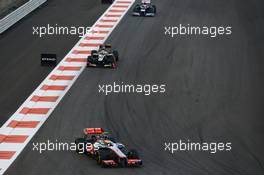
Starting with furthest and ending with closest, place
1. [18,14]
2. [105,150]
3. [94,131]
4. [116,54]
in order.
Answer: [18,14] → [116,54] → [94,131] → [105,150]

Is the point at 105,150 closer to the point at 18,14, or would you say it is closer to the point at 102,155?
the point at 102,155

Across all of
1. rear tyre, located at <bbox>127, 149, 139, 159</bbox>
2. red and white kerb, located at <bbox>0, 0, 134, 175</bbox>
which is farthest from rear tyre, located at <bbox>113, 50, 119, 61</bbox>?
rear tyre, located at <bbox>127, 149, 139, 159</bbox>

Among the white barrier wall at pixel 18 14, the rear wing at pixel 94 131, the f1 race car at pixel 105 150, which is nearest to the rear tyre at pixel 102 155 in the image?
the f1 race car at pixel 105 150

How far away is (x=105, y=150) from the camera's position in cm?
2272

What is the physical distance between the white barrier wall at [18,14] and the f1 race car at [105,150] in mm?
14575

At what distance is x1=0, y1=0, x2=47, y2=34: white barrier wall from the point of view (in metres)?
37.2

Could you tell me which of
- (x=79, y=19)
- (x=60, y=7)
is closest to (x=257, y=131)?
(x=79, y=19)

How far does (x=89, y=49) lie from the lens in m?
35.4

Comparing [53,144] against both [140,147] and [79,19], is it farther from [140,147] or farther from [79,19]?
[79,19]

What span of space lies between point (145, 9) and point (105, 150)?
758 inches

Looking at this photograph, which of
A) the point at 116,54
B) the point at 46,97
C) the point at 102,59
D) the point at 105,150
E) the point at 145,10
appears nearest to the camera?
the point at 105,150

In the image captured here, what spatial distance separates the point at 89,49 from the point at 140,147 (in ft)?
40.2

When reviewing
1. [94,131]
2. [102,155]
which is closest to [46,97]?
[94,131]

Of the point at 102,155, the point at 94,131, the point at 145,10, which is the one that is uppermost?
the point at 145,10
